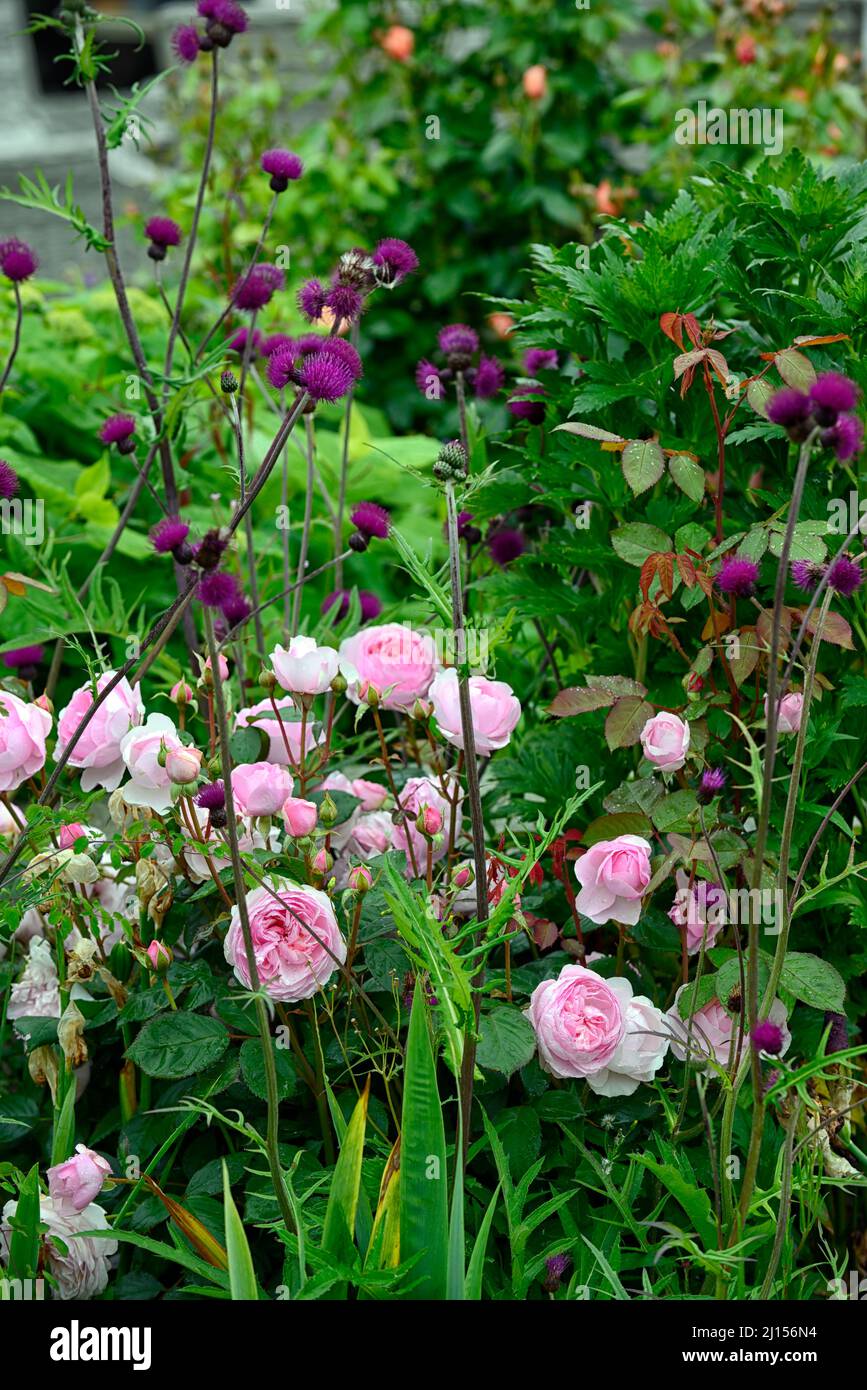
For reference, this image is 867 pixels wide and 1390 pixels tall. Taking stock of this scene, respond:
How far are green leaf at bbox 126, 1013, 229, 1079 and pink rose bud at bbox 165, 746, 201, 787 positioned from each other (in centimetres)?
28

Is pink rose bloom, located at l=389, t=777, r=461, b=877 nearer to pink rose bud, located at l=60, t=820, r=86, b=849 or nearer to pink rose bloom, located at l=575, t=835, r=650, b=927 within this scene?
pink rose bloom, located at l=575, t=835, r=650, b=927

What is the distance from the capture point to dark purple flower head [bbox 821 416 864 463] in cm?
99

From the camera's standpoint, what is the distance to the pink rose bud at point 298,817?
53.8 inches

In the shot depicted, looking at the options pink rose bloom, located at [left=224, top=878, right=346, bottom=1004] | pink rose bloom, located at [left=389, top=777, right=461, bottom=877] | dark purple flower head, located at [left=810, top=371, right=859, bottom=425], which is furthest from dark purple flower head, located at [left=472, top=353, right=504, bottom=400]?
dark purple flower head, located at [left=810, top=371, right=859, bottom=425]

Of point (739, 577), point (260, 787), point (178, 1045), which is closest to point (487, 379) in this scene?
point (739, 577)

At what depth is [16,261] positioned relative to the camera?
5.35 feet

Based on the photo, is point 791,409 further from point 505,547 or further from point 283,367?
point 505,547

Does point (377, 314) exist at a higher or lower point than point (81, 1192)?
higher

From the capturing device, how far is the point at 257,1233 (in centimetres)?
142

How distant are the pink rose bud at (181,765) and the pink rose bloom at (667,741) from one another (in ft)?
1.51

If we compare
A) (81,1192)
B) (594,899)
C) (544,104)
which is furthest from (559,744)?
(544,104)

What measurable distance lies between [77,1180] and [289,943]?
0.31 meters

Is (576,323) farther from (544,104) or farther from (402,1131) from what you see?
(544,104)

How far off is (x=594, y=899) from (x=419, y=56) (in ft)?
11.1
